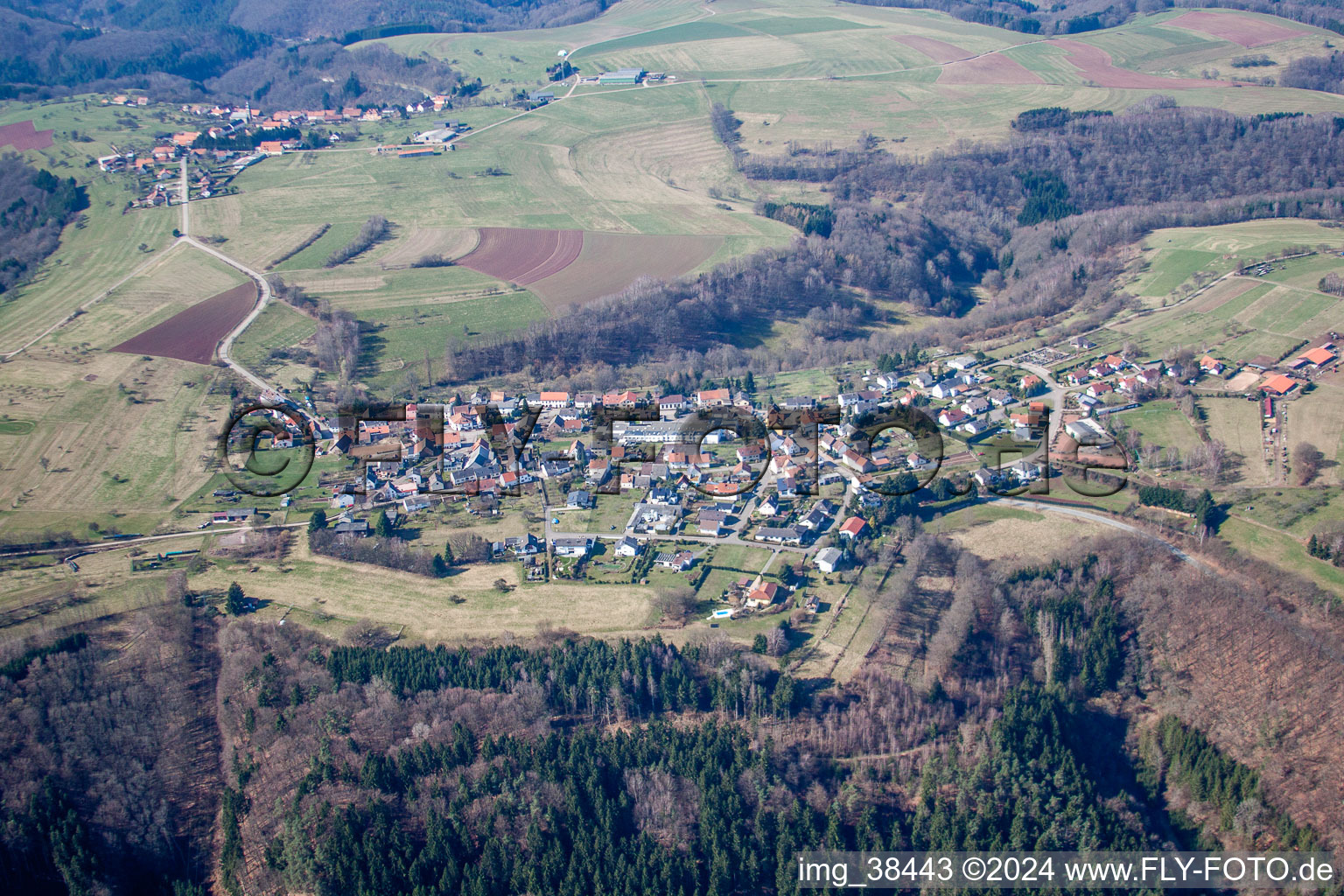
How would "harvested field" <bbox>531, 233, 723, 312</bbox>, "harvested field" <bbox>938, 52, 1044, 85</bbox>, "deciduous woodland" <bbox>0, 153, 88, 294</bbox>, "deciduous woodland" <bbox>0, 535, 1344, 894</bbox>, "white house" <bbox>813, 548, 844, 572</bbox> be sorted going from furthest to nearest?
"harvested field" <bbox>938, 52, 1044, 85</bbox> → "deciduous woodland" <bbox>0, 153, 88, 294</bbox> → "harvested field" <bbox>531, 233, 723, 312</bbox> → "white house" <bbox>813, 548, 844, 572</bbox> → "deciduous woodland" <bbox>0, 535, 1344, 894</bbox>

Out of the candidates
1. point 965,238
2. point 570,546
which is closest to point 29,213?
point 570,546

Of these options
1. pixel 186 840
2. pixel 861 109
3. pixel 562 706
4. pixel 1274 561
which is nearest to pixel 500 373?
pixel 562 706

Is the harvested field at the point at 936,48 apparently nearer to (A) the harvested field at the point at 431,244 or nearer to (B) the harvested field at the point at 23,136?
(A) the harvested field at the point at 431,244

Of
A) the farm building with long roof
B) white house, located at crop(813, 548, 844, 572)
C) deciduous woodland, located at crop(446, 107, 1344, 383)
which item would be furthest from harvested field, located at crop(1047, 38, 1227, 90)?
white house, located at crop(813, 548, 844, 572)

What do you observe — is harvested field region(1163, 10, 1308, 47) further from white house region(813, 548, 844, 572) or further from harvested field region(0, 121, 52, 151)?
harvested field region(0, 121, 52, 151)

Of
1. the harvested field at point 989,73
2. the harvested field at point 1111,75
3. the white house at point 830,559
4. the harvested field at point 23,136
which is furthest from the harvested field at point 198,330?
the harvested field at point 1111,75

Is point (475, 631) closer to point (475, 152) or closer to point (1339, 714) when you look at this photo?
point (1339, 714)
